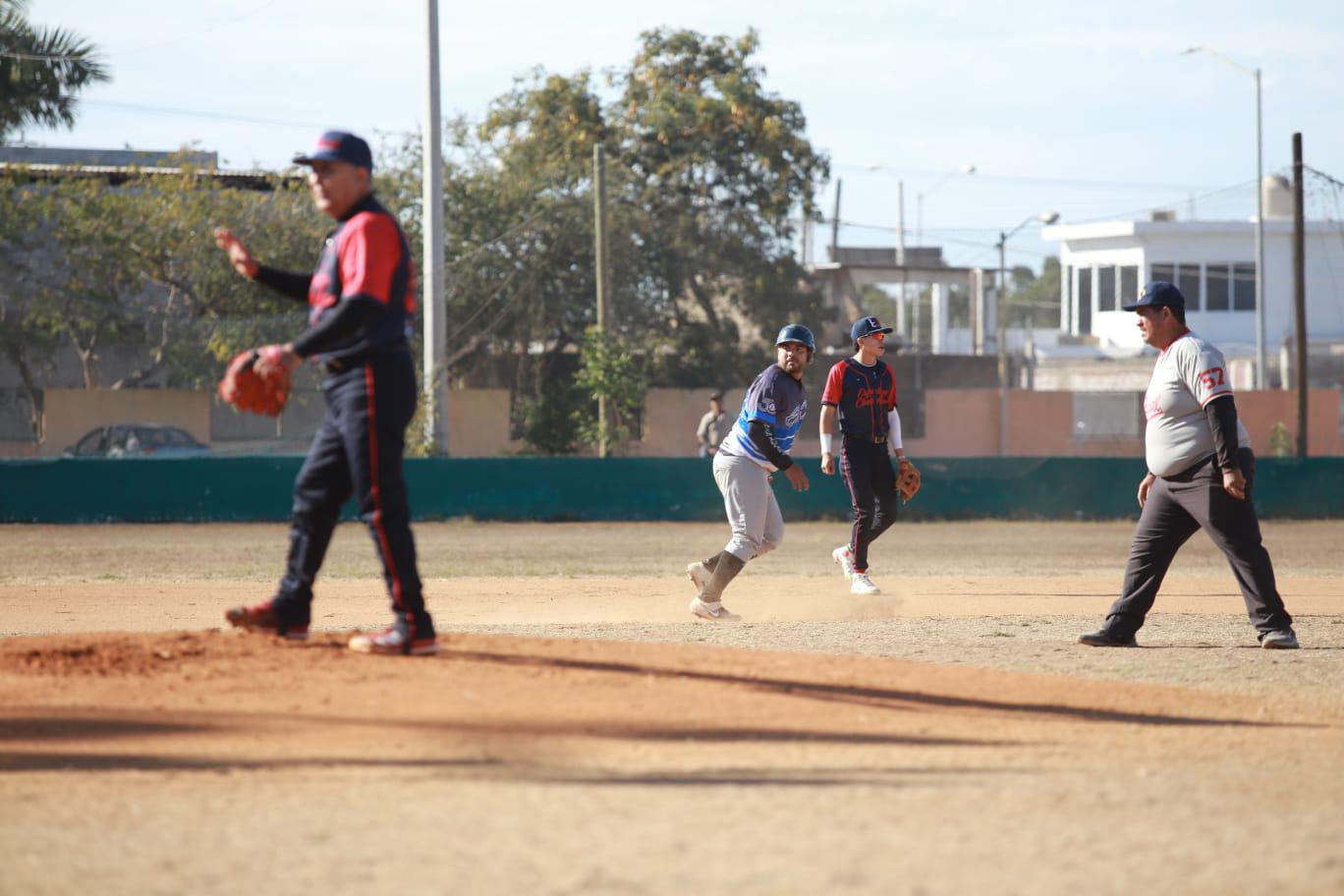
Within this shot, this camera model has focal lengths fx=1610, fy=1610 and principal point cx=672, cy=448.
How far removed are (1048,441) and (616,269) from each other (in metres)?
12.2

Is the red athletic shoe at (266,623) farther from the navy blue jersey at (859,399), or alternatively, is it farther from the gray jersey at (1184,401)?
the navy blue jersey at (859,399)

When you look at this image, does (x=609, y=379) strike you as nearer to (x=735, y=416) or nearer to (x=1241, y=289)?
(x=735, y=416)

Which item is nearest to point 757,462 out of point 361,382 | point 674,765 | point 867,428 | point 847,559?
point 867,428

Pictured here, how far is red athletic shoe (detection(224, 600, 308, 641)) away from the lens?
6.70 m

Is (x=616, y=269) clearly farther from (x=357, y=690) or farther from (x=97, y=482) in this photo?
(x=357, y=690)

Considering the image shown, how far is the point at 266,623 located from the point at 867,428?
19.0ft

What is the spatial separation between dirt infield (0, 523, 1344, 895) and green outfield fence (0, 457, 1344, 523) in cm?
1423

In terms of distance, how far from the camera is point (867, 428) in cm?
1153

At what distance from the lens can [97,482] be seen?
23312 millimetres

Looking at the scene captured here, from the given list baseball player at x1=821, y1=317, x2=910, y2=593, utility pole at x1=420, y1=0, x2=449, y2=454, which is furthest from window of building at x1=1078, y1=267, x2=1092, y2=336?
baseball player at x1=821, y1=317, x2=910, y2=593

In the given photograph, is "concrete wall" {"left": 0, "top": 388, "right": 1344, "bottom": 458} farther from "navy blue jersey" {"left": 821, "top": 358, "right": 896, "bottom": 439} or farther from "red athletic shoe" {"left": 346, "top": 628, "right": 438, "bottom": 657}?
A: "red athletic shoe" {"left": 346, "top": 628, "right": 438, "bottom": 657}

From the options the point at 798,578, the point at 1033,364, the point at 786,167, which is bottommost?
the point at 798,578

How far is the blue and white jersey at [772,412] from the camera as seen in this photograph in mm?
10328

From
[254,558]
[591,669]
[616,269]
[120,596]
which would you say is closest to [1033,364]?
[616,269]
